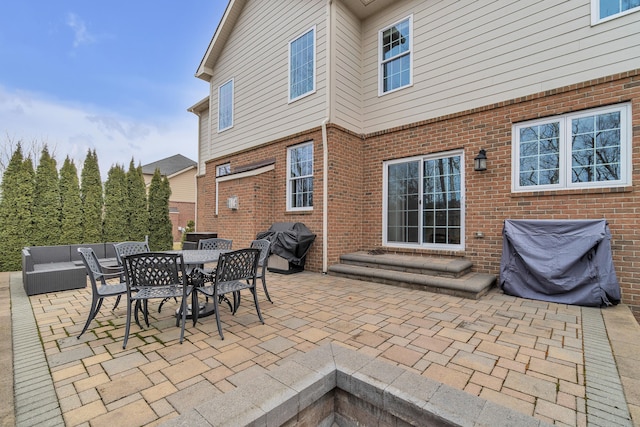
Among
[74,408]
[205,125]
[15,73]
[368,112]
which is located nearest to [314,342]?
[74,408]

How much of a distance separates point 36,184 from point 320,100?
734cm

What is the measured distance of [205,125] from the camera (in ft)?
38.2

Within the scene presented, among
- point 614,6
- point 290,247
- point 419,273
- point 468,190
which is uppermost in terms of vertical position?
point 614,6

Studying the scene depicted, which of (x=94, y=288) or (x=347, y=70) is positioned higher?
(x=347, y=70)

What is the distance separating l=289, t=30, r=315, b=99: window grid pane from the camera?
22.0 ft

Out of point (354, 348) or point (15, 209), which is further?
point (15, 209)

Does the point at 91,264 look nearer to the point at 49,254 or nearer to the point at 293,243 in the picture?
the point at 293,243

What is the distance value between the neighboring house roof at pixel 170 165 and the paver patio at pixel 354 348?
58.9 ft

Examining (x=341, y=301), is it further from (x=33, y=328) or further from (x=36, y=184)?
(x=36, y=184)

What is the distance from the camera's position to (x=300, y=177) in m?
6.93

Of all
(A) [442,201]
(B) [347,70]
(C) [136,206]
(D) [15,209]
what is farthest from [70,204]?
(A) [442,201]

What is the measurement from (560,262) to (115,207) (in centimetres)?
1061

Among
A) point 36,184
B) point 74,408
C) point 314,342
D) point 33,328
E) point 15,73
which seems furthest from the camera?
point 15,73

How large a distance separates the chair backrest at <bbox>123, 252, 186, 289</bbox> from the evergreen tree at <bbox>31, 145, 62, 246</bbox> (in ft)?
22.6
